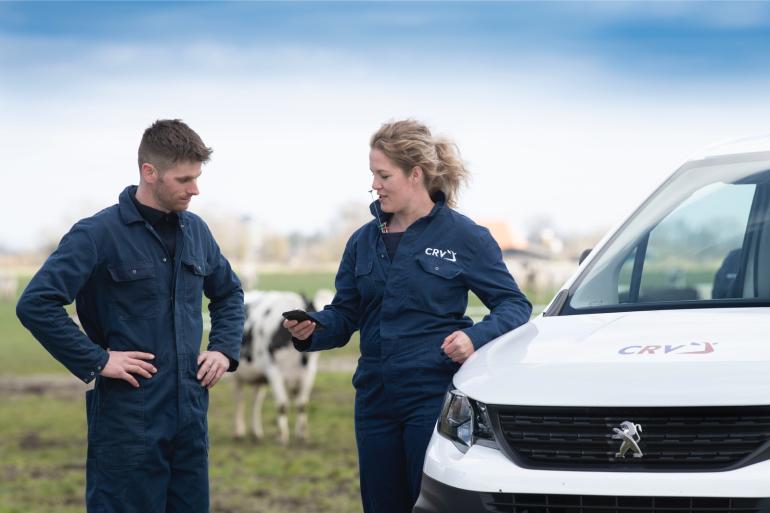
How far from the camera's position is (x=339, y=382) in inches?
834

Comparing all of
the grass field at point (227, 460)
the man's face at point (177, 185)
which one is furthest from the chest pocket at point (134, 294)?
the grass field at point (227, 460)

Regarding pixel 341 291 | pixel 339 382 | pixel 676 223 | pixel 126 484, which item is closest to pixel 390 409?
pixel 341 291

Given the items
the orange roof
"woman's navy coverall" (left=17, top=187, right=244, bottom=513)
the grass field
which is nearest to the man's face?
"woman's navy coverall" (left=17, top=187, right=244, bottom=513)

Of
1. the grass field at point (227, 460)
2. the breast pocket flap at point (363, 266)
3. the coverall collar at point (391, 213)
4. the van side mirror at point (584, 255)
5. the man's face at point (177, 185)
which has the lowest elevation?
the grass field at point (227, 460)

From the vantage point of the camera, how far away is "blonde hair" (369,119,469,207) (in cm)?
491

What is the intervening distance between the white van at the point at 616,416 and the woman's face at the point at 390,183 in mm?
671

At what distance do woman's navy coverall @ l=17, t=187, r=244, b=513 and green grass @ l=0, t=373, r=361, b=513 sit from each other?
474 centimetres

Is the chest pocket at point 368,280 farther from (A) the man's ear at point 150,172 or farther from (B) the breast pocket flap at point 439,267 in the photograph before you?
(A) the man's ear at point 150,172

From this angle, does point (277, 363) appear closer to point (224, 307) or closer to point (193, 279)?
point (224, 307)

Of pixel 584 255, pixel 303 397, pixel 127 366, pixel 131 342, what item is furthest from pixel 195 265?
pixel 303 397

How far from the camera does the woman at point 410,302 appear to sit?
479 cm

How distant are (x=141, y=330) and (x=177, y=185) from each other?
21.6 inches

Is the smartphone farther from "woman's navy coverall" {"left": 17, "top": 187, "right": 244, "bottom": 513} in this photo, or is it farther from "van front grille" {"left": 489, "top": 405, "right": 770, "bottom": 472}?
"van front grille" {"left": 489, "top": 405, "right": 770, "bottom": 472}

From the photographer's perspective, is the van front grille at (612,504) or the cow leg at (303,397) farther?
the cow leg at (303,397)
